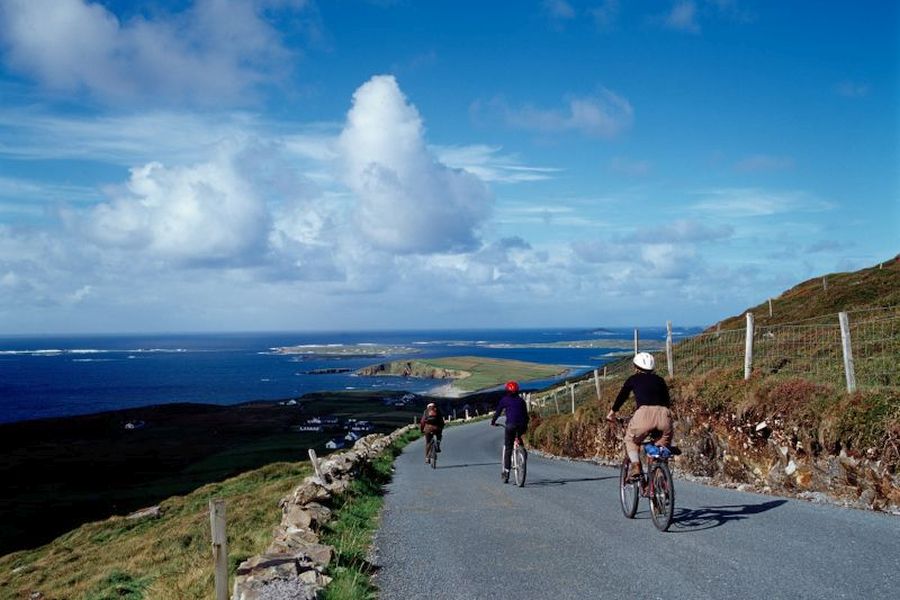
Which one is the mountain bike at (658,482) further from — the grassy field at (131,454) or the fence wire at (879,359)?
the grassy field at (131,454)

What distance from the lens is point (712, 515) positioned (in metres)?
10.2

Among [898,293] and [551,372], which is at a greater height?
[898,293]

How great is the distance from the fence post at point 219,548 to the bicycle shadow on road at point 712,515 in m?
6.11

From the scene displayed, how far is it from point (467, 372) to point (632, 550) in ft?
550

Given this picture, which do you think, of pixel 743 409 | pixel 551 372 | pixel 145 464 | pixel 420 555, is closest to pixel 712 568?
pixel 420 555

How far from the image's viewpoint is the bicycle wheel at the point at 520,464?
1497cm

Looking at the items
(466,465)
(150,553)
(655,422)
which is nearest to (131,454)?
(150,553)

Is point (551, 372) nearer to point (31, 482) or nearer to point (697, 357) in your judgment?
point (31, 482)

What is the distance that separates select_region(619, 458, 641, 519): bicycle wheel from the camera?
10.2 metres

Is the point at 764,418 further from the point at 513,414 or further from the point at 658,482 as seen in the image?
the point at 658,482

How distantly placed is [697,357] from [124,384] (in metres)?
158

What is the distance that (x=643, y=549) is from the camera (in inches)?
329

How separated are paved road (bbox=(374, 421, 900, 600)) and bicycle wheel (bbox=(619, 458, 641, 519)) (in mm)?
255

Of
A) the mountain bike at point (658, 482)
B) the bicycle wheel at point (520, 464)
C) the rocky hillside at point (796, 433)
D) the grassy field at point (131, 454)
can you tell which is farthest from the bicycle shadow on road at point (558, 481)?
the grassy field at point (131, 454)
